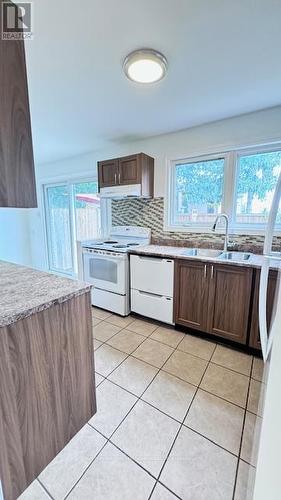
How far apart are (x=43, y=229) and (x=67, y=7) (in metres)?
4.11

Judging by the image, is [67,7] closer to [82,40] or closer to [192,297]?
[82,40]

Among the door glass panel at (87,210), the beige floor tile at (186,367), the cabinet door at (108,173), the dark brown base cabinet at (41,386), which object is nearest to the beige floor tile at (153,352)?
the beige floor tile at (186,367)

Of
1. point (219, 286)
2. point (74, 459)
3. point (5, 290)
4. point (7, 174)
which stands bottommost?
point (74, 459)

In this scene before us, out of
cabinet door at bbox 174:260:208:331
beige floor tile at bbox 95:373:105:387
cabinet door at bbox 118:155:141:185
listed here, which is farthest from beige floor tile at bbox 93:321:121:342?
cabinet door at bbox 118:155:141:185

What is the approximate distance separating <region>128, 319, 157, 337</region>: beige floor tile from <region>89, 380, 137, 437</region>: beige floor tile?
0.77 meters

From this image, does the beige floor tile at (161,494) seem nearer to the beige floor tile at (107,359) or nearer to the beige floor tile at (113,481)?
the beige floor tile at (113,481)

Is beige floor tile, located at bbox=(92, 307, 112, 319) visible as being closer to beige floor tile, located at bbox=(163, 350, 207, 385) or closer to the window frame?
beige floor tile, located at bbox=(163, 350, 207, 385)

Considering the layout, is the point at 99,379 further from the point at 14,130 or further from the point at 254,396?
the point at 14,130

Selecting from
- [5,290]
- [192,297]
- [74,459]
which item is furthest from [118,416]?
[192,297]

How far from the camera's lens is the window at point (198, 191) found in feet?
8.40

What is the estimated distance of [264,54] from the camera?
139 cm

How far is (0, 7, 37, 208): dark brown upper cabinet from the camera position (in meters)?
0.81

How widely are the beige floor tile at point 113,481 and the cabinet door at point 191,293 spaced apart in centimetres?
132

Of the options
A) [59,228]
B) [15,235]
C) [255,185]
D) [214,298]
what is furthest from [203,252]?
[15,235]
